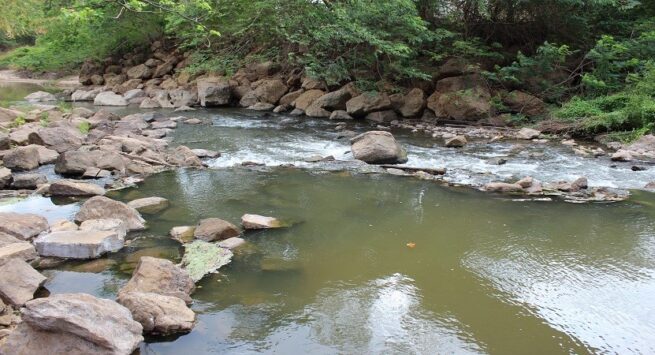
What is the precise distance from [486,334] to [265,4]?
41.0ft

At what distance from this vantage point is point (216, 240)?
6051 mm

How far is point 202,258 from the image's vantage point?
5.53 m

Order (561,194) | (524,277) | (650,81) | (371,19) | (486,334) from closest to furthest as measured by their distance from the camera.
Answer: (486,334), (524,277), (561,194), (650,81), (371,19)

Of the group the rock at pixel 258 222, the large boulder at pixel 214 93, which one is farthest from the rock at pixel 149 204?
the large boulder at pixel 214 93

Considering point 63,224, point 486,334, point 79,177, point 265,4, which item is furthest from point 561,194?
point 265,4

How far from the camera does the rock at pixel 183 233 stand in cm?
608

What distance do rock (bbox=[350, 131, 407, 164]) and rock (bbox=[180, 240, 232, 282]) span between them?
4.94 meters

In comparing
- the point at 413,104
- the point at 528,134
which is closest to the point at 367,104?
the point at 413,104

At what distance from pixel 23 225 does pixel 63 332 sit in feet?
9.67

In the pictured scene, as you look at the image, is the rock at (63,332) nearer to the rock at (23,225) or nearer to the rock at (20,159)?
the rock at (23,225)

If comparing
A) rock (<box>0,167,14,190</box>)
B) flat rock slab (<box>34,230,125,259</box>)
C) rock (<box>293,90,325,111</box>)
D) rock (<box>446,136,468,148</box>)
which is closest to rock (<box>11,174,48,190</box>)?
rock (<box>0,167,14,190</box>)

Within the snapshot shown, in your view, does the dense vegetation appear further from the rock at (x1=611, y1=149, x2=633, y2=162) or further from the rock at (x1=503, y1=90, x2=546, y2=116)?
the rock at (x1=611, y1=149, x2=633, y2=162)

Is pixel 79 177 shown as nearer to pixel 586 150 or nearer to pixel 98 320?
pixel 98 320

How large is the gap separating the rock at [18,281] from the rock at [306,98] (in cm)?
1223
